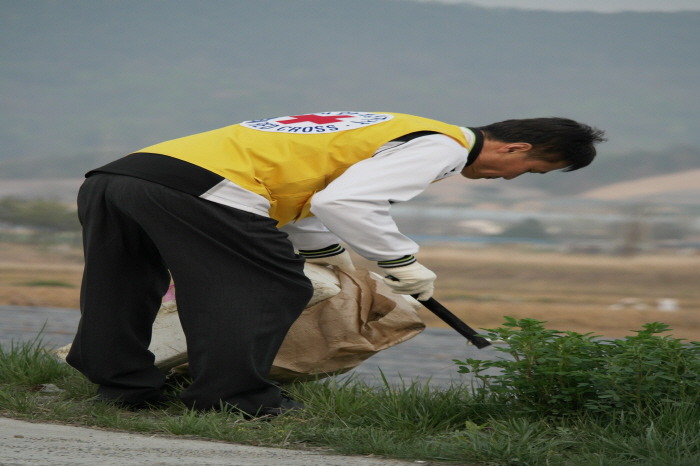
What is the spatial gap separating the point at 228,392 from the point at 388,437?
536 millimetres

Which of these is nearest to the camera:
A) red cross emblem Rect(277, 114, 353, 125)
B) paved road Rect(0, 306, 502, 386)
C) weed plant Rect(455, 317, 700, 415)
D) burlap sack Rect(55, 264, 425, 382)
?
weed plant Rect(455, 317, 700, 415)

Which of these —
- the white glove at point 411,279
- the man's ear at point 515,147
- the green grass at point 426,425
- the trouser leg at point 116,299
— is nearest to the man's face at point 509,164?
the man's ear at point 515,147

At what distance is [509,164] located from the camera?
2.87 metres

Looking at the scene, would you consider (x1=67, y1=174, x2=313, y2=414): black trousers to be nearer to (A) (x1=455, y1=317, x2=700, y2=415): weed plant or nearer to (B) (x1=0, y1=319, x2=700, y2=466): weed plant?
(B) (x1=0, y1=319, x2=700, y2=466): weed plant

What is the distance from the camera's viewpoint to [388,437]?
247 cm

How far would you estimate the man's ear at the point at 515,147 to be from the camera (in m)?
2.82

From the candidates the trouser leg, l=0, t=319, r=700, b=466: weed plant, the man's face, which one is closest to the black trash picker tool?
l=0, t=319, r=700, b=466: weed plant

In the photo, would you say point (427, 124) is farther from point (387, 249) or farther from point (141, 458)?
point (141, 458)

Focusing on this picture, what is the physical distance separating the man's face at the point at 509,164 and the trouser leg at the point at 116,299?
1082 millimetres

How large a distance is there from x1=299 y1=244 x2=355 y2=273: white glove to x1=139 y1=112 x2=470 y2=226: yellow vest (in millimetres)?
419

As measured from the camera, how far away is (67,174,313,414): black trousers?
8.61 ft

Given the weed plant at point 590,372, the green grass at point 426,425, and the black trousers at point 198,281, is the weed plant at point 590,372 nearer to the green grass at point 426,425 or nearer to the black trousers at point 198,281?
the green grass at point 426,425

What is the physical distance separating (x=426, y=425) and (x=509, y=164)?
87cm

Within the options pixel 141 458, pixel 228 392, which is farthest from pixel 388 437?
pixel 141 458
